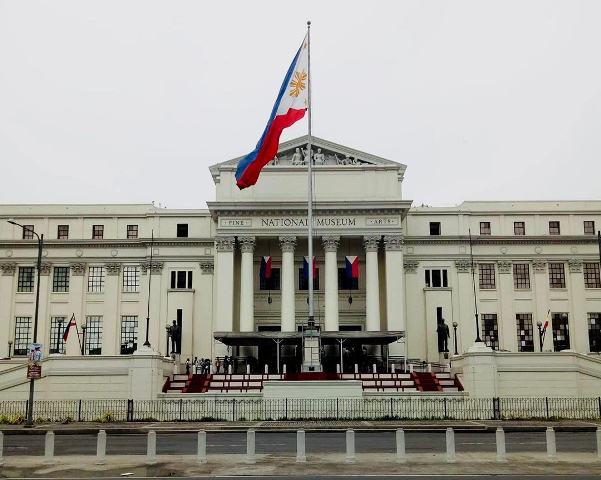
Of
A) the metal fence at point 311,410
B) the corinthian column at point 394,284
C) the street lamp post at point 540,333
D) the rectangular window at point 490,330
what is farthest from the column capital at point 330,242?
the metal fence at point 311,410

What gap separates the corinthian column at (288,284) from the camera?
6250 cm

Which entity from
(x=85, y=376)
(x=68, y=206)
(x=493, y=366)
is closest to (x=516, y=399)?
(x=493, y=366)

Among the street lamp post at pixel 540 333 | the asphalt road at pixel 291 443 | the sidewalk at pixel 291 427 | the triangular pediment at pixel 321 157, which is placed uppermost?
the triangular pediment at pixel 321 157

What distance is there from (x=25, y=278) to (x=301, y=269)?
26094mm

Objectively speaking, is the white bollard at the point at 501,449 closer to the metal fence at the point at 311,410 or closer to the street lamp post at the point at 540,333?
the metal fence at the point at 311,410

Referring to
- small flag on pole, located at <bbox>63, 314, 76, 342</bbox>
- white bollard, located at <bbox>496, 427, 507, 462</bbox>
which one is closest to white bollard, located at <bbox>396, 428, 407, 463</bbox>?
white bollard, located at <bbox>496, 427, 507, 462</bbox>

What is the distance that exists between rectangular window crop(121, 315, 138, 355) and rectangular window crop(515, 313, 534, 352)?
1384 inches

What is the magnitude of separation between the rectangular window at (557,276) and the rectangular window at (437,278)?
9.78 meters

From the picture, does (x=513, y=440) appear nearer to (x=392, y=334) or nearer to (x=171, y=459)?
(x=171, y=459)

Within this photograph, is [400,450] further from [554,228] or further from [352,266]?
[554,228]

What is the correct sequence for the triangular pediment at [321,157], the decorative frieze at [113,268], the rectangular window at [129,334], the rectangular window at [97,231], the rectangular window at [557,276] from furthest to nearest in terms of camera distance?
the rectangular window at [97,231]
the decorative frieze at [113,268]
the rectangular window at [557,276]
the rectangular window at [129,334]
the triangular pediment at [321,157]

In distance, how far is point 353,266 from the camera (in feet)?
199

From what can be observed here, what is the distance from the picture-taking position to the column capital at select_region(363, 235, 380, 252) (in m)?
63.9

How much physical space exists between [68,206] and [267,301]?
21.4 m
